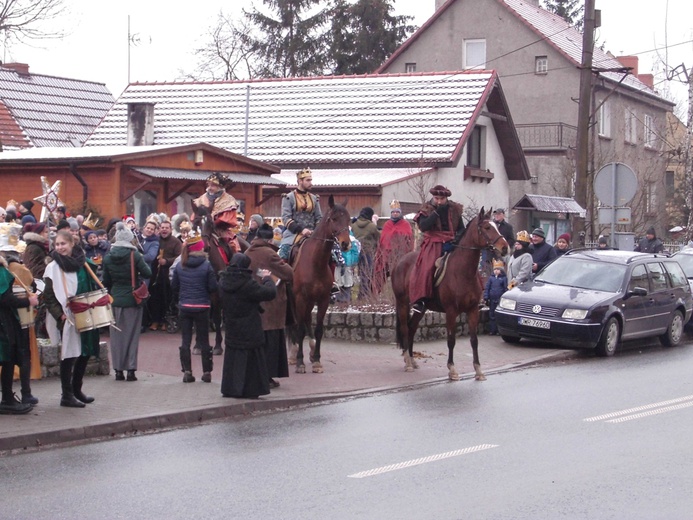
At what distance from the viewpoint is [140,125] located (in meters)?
33.7

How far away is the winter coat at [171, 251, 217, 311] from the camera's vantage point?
14.6 m

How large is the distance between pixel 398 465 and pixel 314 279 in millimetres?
6238

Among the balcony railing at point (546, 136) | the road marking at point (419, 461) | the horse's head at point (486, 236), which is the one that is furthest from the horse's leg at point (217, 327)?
the balcony railing at point (546, 136)

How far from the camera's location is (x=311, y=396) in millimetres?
13992

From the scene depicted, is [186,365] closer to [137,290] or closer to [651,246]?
[137,290]

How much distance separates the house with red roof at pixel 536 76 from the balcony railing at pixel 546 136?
0.13ft

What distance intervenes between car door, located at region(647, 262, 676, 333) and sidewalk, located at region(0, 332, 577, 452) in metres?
2.22

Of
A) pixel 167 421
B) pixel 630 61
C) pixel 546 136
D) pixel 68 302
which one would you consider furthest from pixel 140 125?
pixel 630 61

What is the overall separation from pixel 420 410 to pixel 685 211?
34874 mm

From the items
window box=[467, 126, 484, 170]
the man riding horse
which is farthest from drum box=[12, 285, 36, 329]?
window box=[467, 126, 484, 170]

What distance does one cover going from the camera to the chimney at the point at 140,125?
111ft

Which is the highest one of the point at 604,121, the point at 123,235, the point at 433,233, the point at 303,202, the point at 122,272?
the point at 604,121

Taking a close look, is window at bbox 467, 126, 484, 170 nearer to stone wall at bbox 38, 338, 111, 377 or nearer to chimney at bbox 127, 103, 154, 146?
chimney at bbox 127, 103, 154, 146

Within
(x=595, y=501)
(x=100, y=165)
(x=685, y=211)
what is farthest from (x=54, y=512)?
(x=685, y=211)
